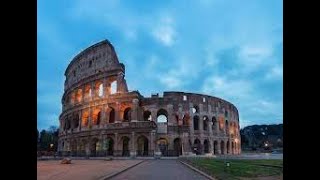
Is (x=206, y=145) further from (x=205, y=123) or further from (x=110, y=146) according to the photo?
(x=110, y=146)

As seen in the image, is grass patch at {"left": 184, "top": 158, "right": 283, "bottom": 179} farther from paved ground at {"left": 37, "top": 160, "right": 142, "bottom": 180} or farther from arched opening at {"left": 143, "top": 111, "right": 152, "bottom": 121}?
arched opening at {"left": 143, "top": 111, "right": 152, "bottom": 121}

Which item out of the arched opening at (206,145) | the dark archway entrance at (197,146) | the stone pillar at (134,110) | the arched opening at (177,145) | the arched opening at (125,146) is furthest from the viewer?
the arched opening at (206,145)

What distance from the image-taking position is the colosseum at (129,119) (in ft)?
187

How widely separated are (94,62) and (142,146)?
1857 centimetres

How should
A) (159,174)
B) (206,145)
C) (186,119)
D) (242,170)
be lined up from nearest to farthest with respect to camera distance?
(159,174) → (242,170) → (186,119) → (206,145)

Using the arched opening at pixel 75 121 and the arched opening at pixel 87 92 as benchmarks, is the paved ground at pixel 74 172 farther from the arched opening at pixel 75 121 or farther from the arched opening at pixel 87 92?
the arched opening at pixel 75 121

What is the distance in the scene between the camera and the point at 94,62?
221 ft

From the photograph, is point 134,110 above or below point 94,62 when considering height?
below

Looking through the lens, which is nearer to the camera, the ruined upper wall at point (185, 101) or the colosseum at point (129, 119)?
the colosseum at point (129, 119)

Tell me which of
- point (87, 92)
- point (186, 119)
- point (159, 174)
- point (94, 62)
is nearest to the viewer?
point (159, 174)

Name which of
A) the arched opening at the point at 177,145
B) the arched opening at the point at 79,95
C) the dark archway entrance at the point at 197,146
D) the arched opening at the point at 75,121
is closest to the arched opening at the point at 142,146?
the arched opening at the point at 177,145

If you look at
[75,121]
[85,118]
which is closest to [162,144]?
[85,118]
